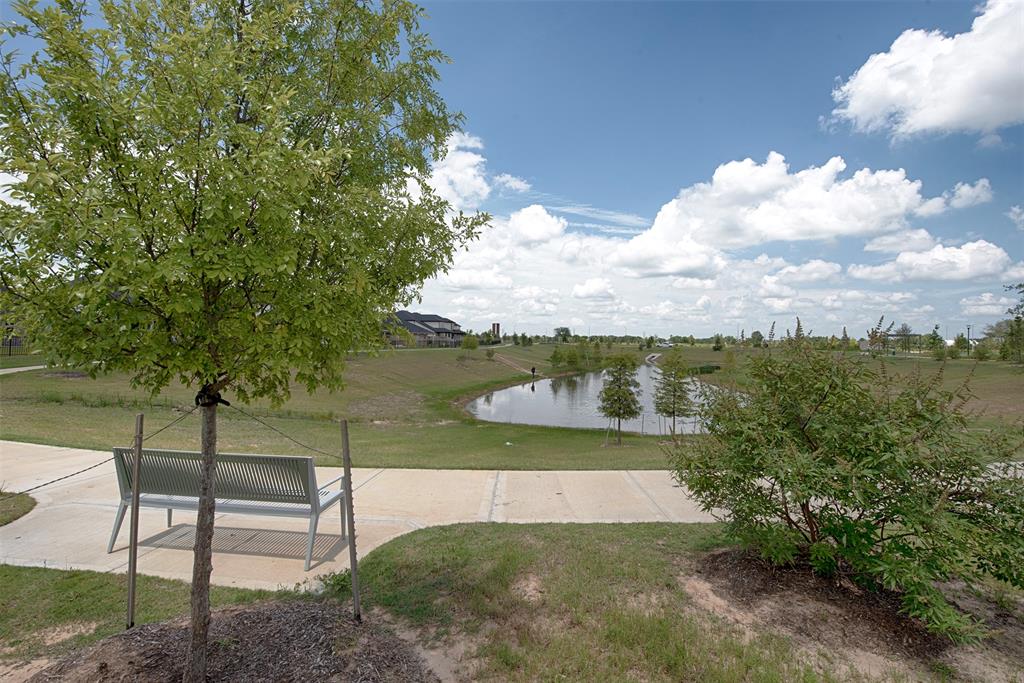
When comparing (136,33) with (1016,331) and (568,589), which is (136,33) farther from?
(1016,331)

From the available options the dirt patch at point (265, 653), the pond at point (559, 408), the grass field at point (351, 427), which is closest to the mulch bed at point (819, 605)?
the grass field at point (351, 427)

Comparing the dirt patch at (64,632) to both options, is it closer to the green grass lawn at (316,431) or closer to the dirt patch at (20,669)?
the dirt patch at (20,669)

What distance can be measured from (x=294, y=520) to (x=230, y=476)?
1.16 metres

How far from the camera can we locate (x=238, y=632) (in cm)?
352

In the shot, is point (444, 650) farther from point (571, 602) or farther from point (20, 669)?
point (20, 669)

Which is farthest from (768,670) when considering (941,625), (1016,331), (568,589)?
(1016,331)

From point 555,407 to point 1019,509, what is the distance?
3224 centimetres

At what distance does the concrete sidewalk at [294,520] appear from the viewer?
4863 millimetres

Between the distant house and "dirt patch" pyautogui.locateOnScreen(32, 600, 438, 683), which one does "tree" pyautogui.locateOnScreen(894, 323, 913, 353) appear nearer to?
"dirt patch" pyautogui.locateOnScreen(32, 600, 438, 683)

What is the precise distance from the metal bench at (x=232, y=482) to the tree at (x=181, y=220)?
1.94 meters

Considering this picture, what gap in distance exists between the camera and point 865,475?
12.1 ft

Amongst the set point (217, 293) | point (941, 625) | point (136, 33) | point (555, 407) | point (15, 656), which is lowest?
point (555, 407)

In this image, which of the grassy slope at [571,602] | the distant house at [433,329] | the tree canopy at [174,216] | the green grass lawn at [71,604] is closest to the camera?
the tree canopy at [174,216]

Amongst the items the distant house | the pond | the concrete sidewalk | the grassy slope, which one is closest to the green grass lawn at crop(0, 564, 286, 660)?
the concrete sidewalk
